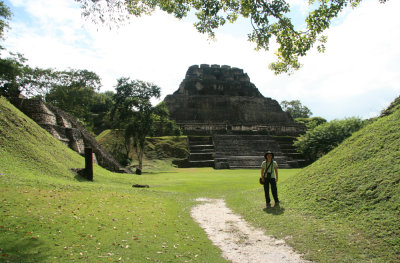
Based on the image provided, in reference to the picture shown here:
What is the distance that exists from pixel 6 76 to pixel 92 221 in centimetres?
3041

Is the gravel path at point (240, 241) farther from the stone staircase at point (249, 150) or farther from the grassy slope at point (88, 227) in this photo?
the stone staircase at point (249, 150)

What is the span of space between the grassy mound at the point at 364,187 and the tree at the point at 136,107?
15665mm

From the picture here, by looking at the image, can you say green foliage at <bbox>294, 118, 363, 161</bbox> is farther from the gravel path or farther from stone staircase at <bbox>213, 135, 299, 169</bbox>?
the gravel path

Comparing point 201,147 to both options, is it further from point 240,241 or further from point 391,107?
point 240,241

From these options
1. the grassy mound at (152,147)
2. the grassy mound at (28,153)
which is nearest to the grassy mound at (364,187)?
the grassy mound at (28,153)

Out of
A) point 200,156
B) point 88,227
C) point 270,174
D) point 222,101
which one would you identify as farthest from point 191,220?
point 222,101

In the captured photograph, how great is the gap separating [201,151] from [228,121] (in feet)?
29.8

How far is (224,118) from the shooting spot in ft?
140

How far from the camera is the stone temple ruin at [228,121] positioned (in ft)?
91.2

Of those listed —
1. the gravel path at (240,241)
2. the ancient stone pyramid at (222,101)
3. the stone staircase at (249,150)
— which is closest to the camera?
the gravel path at (240,241)

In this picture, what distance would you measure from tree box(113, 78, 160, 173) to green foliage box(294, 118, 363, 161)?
14.6 m

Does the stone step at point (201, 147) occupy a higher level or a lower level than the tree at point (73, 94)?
lower

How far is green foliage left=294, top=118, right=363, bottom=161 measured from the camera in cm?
2495

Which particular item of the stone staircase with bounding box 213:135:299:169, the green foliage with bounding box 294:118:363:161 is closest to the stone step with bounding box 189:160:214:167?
the stone staircase with bounding box 213:135:299:169
